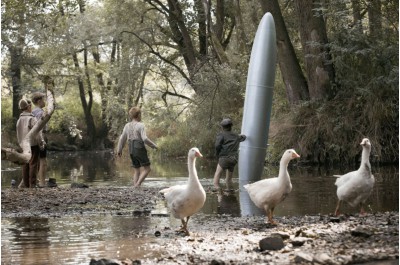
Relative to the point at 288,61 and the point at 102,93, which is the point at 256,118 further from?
the point at 102,93

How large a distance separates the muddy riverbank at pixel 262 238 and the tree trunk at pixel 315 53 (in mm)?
11981

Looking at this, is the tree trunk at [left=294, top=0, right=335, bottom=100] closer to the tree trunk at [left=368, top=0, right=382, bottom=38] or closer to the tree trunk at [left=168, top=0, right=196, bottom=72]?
the tree trunk at [left=368, top=0, right=382, bottom=38]

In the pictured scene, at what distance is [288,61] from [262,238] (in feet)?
54.8

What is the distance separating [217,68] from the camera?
3244cm

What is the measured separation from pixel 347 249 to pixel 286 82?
1796 centimetres

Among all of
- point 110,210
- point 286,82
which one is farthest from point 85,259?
Answer: point 286,82

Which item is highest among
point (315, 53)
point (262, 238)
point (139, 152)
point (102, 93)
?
point (102, 93)

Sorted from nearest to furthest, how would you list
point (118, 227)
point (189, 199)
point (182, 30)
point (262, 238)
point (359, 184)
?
point (262, 238), point (189, 199), point (359, 184), point (118, 227), point (182, 30)

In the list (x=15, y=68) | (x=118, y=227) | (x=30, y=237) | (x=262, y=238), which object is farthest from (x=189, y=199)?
(x=15, y=68)

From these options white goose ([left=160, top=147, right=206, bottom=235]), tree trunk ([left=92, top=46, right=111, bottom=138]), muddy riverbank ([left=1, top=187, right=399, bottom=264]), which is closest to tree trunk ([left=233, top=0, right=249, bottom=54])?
tree trunk ([left=92, top=46, right=111, bottom=138])

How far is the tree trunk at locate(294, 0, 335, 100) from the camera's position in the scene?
79.2ft

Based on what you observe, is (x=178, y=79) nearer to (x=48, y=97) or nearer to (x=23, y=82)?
(x=23, y=82)

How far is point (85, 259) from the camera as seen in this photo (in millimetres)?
8383

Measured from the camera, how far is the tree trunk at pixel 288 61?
2502 centimetres
